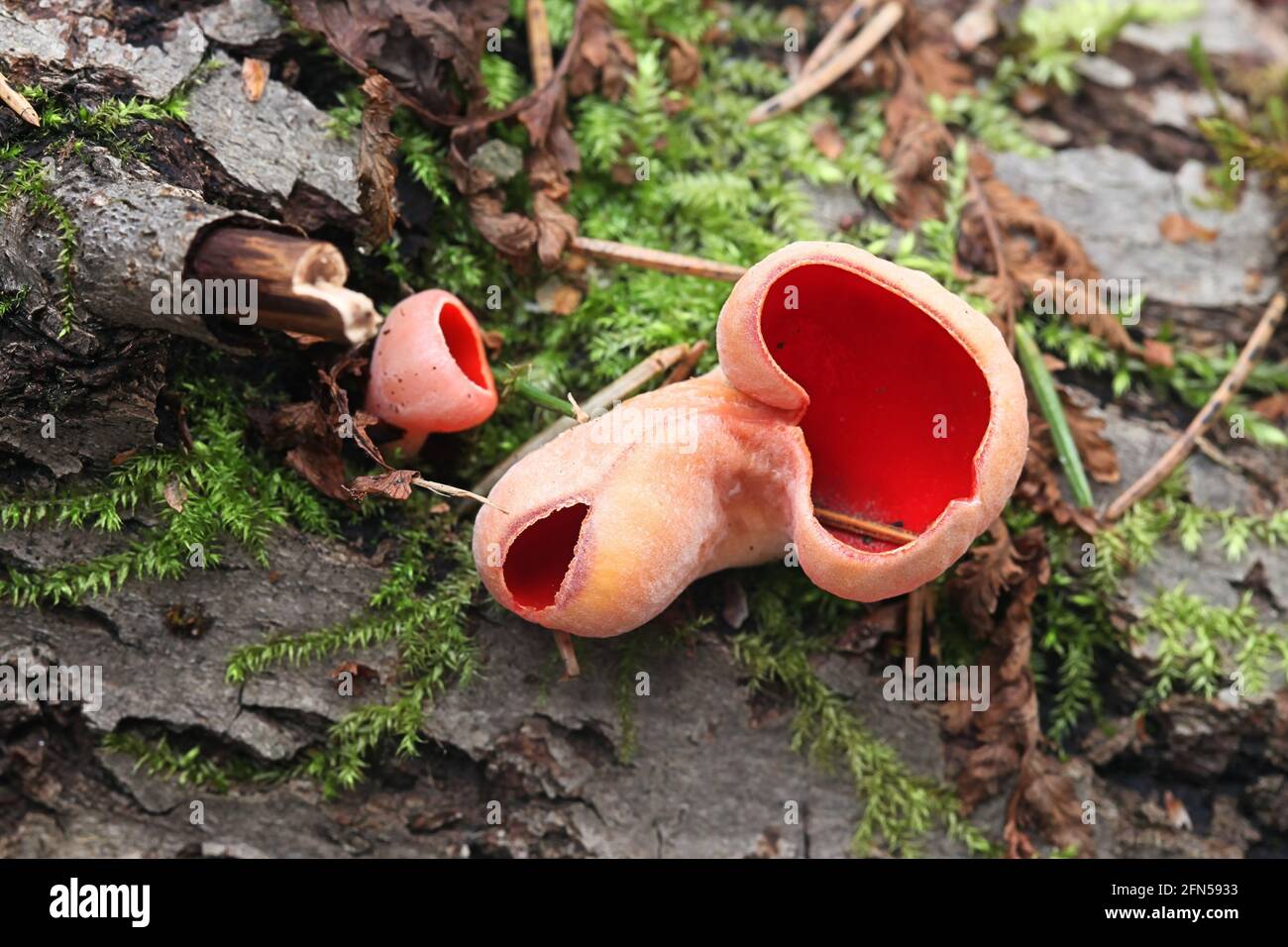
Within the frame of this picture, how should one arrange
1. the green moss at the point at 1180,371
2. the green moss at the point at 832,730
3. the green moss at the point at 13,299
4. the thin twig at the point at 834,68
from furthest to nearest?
the thin twig at the point at 834,68
the green moss at the point at 1180,371
the green moss at the point at 832,730
the green moss at the point at 13,299

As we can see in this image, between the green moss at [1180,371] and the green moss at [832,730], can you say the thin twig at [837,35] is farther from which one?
the green moss at [832,730]

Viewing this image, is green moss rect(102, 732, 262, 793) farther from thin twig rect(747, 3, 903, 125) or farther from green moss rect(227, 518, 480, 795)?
thin twig rect(747, 3, 903, 125)

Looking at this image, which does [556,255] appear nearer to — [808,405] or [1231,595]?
[808,405]

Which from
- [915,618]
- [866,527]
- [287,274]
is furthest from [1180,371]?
[287,274]

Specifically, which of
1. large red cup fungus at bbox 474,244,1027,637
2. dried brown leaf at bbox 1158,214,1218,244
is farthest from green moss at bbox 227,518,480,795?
dried brown leaf at bbox 1158,214,1218,244

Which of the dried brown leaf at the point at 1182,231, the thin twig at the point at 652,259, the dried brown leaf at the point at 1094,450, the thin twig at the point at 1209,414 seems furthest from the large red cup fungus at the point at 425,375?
the dried brown leaf at the point at 1182,231
